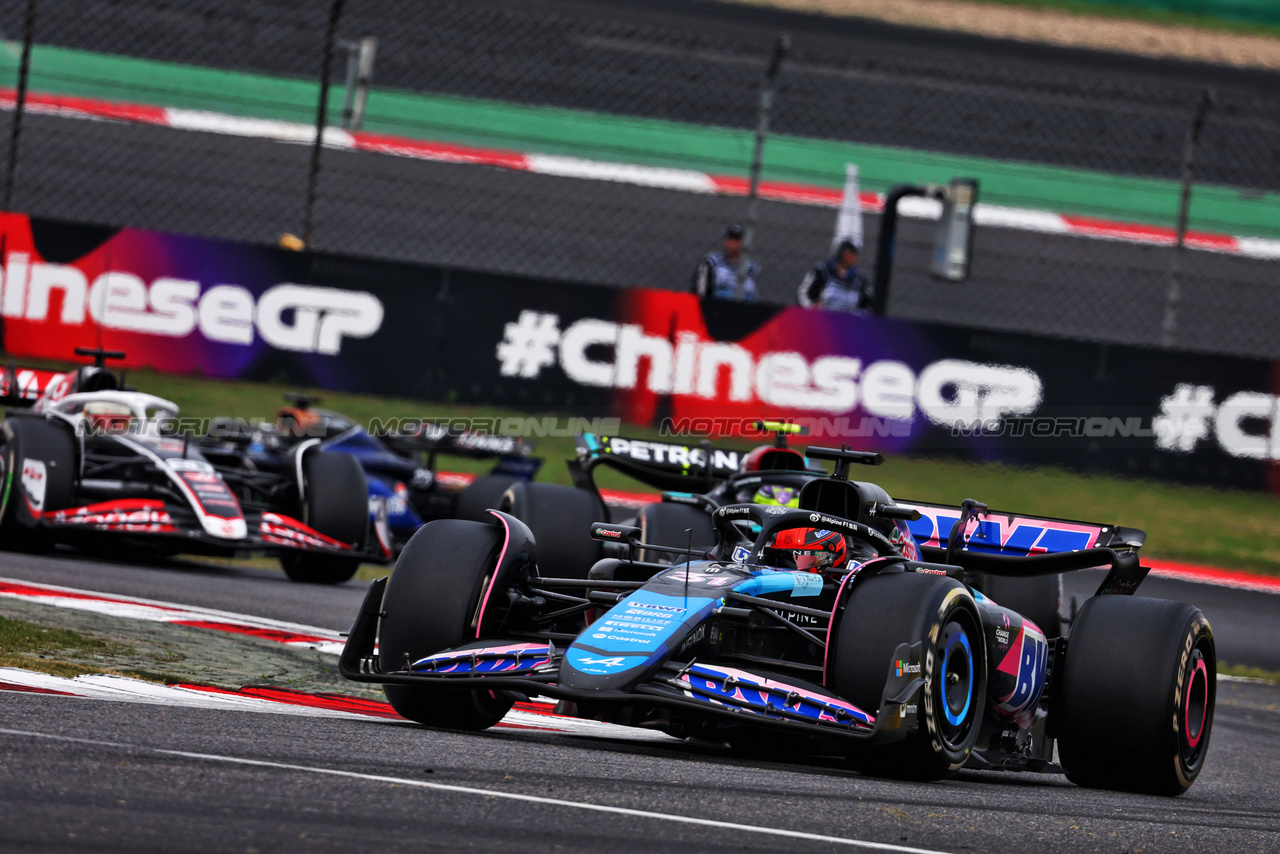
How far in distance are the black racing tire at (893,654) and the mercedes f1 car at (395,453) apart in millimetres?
7103

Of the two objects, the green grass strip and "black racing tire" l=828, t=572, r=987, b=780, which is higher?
the green grass strip

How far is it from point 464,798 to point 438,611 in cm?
191

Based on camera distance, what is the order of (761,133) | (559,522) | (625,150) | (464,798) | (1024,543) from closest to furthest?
1. (464,798)
2. (1024,543)
3. (559,522)
4. (761,133)
5. (625,150)

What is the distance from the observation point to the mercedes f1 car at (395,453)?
1349 cm

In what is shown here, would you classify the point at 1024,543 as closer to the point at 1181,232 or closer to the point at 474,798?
the point at 474,798

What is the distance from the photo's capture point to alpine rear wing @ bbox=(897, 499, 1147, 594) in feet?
25.5

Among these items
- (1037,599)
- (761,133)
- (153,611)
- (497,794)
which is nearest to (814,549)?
(1037,599)

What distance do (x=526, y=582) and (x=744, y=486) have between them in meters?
3.72

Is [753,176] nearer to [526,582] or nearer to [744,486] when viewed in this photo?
[744,486]

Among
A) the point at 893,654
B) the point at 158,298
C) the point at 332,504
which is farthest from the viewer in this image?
the point at 158,298

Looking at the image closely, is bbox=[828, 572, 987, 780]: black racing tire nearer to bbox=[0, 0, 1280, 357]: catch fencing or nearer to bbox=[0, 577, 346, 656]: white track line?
bbox=[0, 577, 346, 656]: white track line

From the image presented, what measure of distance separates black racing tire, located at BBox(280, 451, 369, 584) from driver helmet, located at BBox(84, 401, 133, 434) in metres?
1.26

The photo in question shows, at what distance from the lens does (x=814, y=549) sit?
23.7ft

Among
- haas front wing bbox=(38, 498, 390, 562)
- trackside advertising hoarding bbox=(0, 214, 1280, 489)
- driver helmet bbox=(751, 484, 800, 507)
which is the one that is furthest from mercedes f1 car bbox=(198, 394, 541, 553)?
driver helmet bbox=(751, 484, 800, 507)
